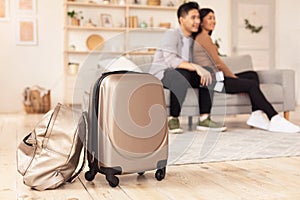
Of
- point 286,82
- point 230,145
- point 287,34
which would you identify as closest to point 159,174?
point 230,145

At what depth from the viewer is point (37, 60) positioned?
5844 millimetres

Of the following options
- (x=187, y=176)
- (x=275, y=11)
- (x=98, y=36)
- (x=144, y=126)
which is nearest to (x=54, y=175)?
(x=144, y=126)

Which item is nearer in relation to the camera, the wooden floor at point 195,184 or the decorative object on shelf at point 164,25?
the wooden floor at point 195,184

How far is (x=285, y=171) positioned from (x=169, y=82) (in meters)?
1.65

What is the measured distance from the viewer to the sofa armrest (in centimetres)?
407

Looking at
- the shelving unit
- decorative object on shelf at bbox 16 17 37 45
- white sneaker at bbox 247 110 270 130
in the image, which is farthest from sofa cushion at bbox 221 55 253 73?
decorative object on shelf at bbox 16 17 37 45

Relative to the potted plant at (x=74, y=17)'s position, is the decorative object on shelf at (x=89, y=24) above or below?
below

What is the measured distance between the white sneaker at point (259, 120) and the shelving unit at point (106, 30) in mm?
2514

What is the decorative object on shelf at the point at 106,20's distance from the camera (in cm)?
601

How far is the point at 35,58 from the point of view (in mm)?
5836

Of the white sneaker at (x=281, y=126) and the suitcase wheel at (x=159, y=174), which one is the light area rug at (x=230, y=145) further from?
the suitcase wheel at (x=159, y=174)

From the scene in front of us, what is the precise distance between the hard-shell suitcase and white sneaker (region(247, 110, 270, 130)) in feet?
6.42

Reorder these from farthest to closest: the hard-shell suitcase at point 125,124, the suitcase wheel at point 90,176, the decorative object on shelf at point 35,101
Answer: the decorative object on shelf at point 35,101 → the suitcase wheel at point 90,176 → the hard-shell suitcase at point 125,124

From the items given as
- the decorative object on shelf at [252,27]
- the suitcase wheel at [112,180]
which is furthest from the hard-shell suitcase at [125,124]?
the decorative object on shelf at [252,27]
